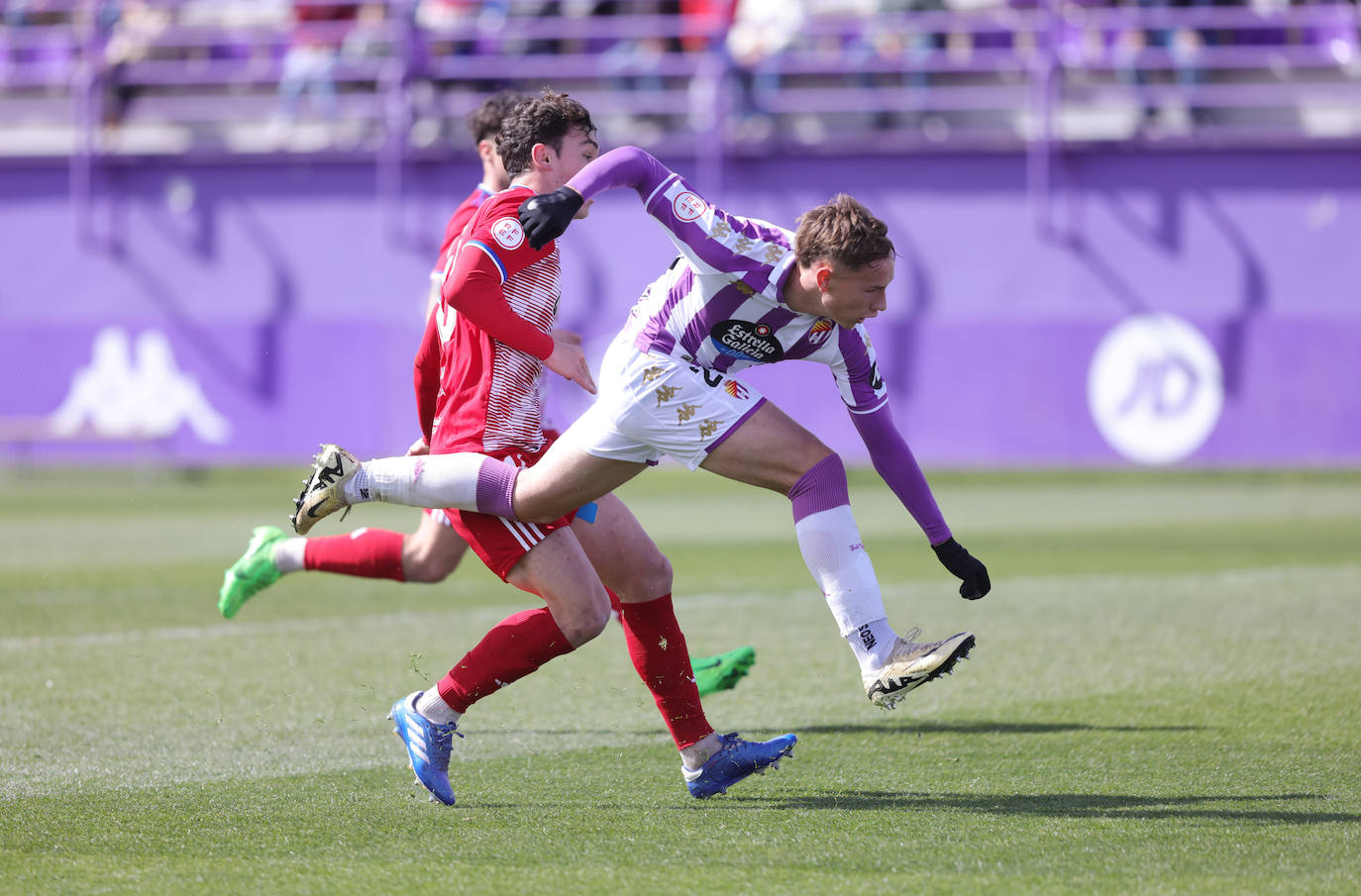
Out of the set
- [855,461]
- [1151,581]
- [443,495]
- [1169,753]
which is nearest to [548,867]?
[443,495]

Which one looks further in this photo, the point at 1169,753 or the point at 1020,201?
the point at 1020,201

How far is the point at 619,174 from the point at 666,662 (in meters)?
1.45

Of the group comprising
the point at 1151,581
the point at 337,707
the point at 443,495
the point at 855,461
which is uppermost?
the point at 443,495

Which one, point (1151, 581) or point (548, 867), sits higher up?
point (548, 867)

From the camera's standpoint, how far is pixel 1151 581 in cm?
998

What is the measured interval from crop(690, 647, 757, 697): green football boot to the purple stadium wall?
45.5 feet

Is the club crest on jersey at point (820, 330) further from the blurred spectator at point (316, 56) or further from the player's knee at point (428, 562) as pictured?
the blurred spectator at point (316, 56)

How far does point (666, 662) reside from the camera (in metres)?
4.99

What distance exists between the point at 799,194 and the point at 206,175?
7995 mm

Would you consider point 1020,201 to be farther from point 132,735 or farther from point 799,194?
point 132,735

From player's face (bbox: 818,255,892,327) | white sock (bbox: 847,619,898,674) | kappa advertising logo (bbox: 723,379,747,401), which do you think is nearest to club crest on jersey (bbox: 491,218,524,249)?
kappa advertising logo (bbox: 723,379,747,401)

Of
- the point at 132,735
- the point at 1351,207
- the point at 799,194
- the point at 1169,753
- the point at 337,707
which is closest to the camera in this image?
the point at 1169,753

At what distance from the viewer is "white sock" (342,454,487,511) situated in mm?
4762

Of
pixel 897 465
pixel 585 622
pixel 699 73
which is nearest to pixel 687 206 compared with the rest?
pixel 897 465
